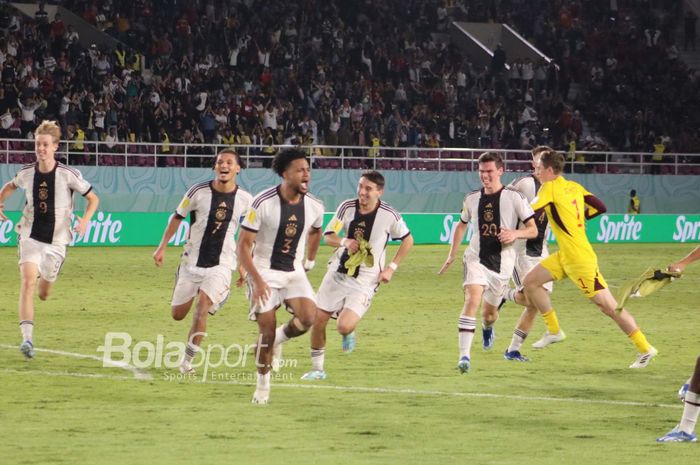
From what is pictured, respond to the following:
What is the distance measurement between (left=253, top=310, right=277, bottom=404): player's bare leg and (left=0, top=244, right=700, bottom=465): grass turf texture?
0.14 m

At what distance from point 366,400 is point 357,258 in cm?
187

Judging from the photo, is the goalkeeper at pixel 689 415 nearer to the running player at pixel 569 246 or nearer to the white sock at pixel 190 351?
the running player at pixel 569 246

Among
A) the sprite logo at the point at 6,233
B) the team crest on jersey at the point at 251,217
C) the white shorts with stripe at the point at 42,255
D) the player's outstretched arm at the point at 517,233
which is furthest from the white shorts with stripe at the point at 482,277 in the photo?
the sprite logo at the point at 6,233

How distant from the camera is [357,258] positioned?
12078 millimetres

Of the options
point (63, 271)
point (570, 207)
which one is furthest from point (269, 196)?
point (63, 271)

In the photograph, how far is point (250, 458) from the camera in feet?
26.6

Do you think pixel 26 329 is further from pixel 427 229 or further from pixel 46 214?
pixel 427 229

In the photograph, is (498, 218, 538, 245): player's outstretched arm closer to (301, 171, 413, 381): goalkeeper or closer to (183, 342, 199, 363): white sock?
(301, 171, 413, 381): goalkeeper

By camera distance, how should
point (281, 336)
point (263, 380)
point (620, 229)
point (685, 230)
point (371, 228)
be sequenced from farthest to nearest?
point (685, 230) → point (620, 229) → point (371, 228) → point (281, 336) → point (263, 380)

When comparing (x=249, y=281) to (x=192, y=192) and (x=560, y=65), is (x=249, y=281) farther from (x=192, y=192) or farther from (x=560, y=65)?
(x=560, y=65)

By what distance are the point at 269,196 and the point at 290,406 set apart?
171 cm

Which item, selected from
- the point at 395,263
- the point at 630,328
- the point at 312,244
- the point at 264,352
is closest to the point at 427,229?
the point at 630,328

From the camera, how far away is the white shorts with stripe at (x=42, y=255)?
1286cm

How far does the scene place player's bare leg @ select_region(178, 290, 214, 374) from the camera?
1174 cm
